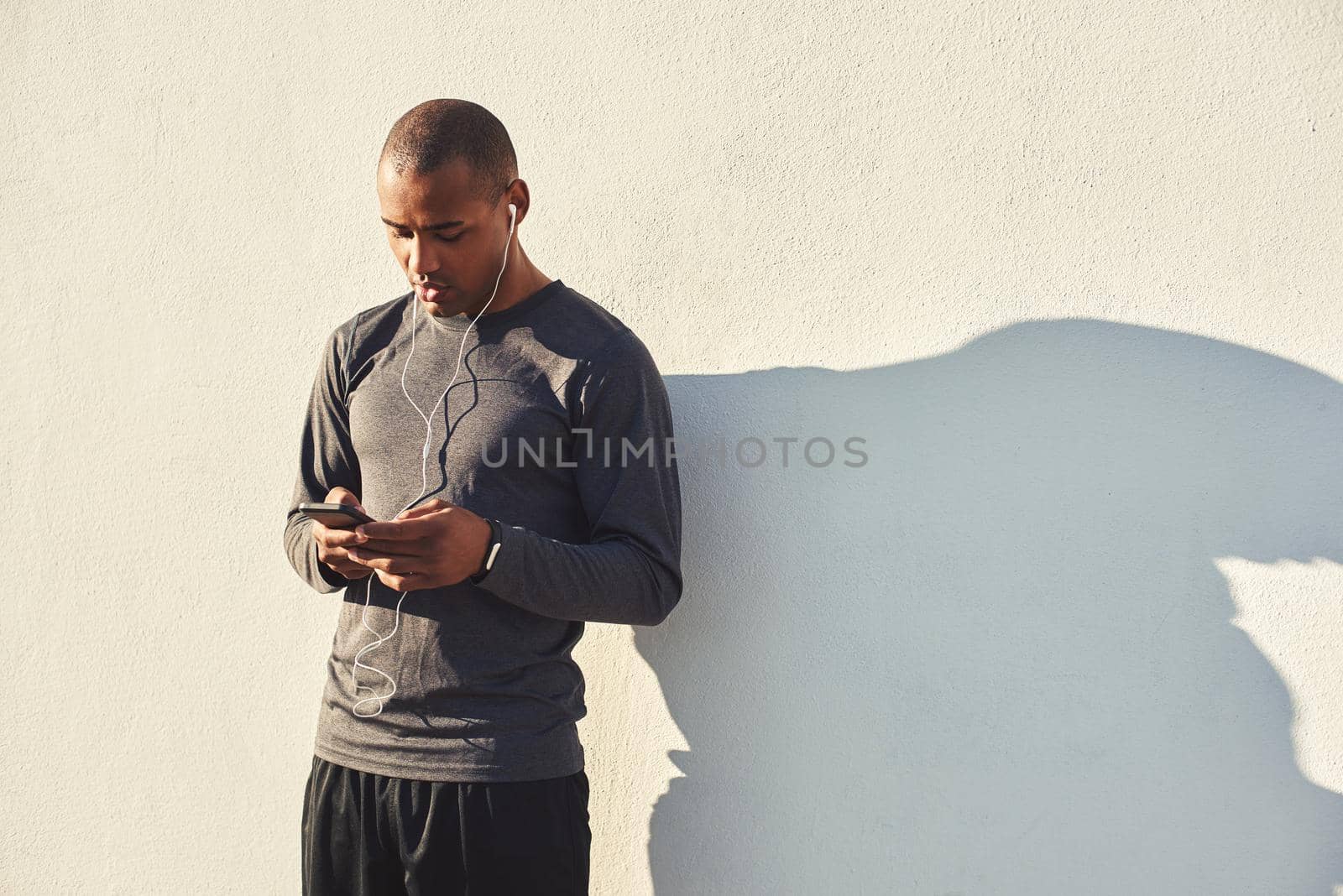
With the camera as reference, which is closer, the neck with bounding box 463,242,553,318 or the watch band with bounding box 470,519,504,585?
the watch band with bounding box 470,519,504,585

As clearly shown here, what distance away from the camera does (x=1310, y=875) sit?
1.58m

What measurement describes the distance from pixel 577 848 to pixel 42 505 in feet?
5.27

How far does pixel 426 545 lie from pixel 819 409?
731 mm

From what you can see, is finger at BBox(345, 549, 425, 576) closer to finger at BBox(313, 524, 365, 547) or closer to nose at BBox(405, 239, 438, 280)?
finger at BBox(313, 524, 365, 547)

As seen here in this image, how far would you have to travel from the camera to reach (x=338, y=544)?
5.28ft

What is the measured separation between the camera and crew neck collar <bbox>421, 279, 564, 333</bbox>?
1.79m

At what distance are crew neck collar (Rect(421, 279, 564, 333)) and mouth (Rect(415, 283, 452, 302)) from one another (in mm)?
67

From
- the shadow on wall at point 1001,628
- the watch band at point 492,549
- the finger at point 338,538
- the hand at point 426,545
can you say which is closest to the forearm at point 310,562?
the finger at point 338,538

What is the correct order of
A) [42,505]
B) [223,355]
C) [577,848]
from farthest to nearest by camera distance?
[42,505] → [223,355] → [577,848]

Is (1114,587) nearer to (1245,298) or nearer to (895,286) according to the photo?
(1245,298)

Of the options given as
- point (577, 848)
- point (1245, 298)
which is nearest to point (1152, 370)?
point (1245, 298)

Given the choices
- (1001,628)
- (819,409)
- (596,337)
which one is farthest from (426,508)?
(1001,628)

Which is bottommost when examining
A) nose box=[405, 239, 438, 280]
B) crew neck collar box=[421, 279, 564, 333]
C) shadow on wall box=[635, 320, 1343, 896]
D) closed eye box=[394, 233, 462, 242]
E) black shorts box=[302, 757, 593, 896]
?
black shorts box=[302, 757, 593, 896]

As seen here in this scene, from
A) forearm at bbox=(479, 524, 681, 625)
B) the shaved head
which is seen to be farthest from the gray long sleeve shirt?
the shaved head
